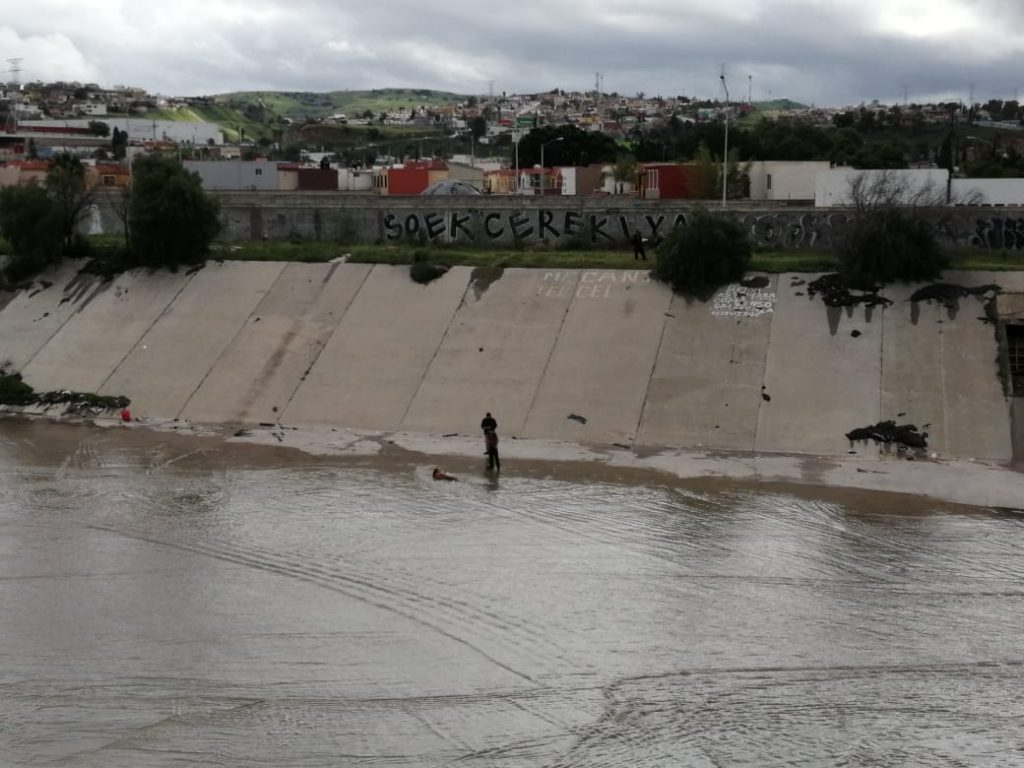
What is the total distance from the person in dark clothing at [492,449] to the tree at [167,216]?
1668 centimetres

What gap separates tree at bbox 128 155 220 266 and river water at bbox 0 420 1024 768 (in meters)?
15.1

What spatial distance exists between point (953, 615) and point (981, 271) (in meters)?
16.7

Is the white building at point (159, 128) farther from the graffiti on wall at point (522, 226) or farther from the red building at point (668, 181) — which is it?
the graffiti on wall at point (522, 226)

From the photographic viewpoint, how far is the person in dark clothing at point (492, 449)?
22672mm

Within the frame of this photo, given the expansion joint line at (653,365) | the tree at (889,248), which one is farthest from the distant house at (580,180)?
the expansion joint line at (653,365)

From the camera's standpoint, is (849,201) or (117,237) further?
(117,237)

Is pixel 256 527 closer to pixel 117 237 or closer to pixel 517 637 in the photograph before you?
pixel 517 637

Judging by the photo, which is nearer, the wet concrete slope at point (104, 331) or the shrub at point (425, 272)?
the wet concrete slope at point (104, 331)

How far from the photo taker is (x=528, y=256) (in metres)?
33.8

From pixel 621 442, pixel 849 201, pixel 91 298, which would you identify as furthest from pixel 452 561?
pixel 849 201

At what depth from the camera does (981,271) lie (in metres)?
29.0

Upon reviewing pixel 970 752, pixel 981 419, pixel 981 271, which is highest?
pixel 981 271

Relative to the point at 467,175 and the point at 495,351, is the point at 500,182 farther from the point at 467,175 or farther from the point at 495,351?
the point at 495,351

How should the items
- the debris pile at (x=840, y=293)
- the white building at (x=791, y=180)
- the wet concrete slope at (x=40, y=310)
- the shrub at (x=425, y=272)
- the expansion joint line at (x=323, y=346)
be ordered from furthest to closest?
the white building at (x=791, y=180) < the shrub at (x=425, y=272) < the wet concrete slope at (x=40, y=310) < the debris pile at (x=840, y=293) < the expansion joint line at (x=323, y=346)
